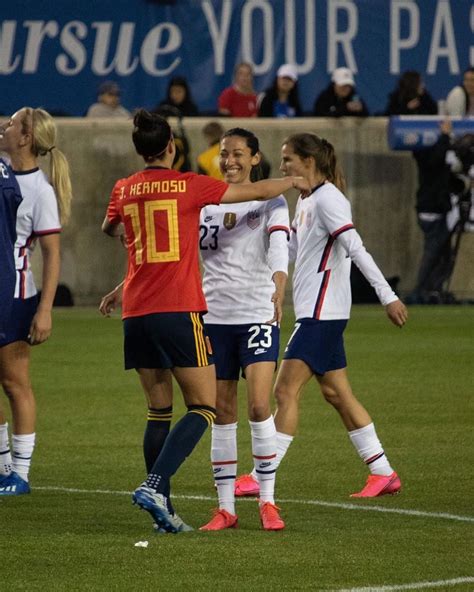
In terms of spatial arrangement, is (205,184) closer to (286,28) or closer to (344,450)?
(344,450)

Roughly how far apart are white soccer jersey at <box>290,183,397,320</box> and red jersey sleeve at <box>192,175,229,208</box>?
4.18 feet

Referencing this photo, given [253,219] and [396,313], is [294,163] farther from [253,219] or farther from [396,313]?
[396,313]

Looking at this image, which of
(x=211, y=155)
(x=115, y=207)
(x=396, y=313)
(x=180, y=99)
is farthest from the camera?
(x=180, y=99)

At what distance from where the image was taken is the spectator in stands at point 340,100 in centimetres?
2061

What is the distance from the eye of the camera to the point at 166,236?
24.4 ft

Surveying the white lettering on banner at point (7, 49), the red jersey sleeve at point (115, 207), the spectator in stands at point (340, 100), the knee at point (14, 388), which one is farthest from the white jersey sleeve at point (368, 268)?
the white lettering on banner at point (7, 49)

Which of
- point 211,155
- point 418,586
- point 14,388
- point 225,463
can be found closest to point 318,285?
point 225,463

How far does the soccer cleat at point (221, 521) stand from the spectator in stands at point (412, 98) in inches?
519

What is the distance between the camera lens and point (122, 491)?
897 centimetres

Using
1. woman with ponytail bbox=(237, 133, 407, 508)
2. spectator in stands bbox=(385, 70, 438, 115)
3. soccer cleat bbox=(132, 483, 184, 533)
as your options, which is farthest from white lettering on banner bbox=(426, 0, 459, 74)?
soccer cleat bbox=(132, 483, 184, 533)

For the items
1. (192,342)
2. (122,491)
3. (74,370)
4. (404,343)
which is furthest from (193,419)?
(404,343)

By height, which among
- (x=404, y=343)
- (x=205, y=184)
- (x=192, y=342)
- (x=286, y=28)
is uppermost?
(x=286, y=28)

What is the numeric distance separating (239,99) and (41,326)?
42.4ft

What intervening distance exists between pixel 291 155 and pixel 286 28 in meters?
13.0
